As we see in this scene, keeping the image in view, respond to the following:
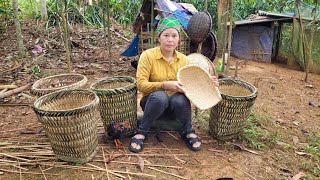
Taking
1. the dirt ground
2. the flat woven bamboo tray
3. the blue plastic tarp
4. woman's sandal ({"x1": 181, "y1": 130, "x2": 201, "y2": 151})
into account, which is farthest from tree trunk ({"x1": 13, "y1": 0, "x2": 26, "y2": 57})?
the blue plastic tarp

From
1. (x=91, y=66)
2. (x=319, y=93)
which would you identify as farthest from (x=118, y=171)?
(x=319, y=93)

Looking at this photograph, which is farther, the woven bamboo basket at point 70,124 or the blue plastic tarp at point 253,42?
the blue plastic tarp at point 253,42

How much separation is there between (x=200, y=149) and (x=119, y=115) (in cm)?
92

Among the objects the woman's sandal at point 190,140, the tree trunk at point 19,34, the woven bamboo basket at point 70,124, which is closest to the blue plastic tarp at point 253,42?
the tree trunk at point 19,34

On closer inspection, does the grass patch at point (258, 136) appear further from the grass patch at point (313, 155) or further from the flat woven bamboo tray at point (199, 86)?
the flat woven bamboo tray at point (199, 86)

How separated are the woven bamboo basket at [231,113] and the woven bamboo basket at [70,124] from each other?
129cm

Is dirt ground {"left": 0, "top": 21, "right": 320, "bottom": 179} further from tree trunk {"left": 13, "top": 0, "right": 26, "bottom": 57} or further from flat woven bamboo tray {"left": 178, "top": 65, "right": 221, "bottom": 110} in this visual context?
flat woven bamboo tray {"left": 178, "top": 65, "right": 221, "bottom": 110}

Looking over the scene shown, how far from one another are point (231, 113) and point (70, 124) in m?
1.59

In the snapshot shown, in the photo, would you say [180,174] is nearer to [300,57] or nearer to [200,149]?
[200,149]

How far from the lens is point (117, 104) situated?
8.80ft

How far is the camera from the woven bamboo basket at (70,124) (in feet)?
6.96

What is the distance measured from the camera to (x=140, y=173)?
7.59 feet

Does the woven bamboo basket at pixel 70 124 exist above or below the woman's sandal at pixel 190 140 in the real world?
above

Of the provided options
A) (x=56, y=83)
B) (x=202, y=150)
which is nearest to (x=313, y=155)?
(x=202, y=150)
